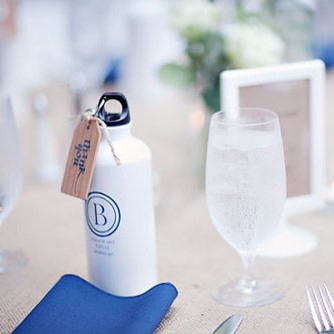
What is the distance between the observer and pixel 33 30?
8.75ft

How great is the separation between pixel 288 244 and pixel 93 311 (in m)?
0.35

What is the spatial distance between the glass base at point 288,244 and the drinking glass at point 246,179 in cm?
16

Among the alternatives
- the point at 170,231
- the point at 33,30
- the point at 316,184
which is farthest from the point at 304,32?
the point at 33,30

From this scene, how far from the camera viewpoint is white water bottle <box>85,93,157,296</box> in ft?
2.74

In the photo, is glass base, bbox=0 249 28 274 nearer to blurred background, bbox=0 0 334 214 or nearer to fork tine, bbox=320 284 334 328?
blurred background, bbox=0 0 334 214

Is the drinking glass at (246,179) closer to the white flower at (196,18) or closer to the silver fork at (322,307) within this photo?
the silver fork at (322,307)

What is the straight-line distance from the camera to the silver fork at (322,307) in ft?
2.56

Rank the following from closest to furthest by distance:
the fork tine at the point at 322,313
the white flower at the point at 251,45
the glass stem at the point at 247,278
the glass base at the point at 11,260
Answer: the fork tine at the point at 322,313 < the glass stem at the point at 247,278 < the glass base at the point at 11,260 < the white flower at the point at 251,45

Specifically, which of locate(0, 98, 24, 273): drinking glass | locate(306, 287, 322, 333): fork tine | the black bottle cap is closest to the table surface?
locate(306, 287, 322, 333): fork tine

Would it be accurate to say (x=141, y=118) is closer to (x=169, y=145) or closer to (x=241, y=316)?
(x=169, y=145)

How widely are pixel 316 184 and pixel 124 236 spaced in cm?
38

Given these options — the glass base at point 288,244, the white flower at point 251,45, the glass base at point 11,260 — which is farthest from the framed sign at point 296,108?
the glass base at point 11,260

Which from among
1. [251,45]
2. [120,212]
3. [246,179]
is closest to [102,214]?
[120,212]

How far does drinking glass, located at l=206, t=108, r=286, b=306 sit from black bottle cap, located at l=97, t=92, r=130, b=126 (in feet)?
0.34
